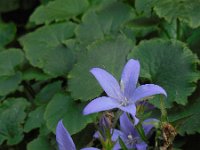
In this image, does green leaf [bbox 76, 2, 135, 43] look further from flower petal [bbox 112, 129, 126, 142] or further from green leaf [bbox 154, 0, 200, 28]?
flower petal [bbox 112, 129, 126, 142]

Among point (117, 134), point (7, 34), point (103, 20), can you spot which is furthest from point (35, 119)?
point (7, 34)

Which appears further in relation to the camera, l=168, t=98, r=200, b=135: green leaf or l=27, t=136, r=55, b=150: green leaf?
l=27, t=136, r=55, b=150: green leaf

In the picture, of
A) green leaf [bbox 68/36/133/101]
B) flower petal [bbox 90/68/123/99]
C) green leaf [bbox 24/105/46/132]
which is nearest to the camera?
flower petal [bbox 90/68/123/99]

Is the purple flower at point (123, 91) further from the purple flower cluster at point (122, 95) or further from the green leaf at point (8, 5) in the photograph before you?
the green leaf at point (8, 5)

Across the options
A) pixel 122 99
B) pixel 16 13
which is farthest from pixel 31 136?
pixel 16 13

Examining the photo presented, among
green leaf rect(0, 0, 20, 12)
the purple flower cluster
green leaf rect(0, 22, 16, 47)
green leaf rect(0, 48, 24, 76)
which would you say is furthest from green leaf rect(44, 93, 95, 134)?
green leaf rect(0, 0, 20, 12)

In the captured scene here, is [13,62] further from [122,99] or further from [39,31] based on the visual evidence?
[122,99]

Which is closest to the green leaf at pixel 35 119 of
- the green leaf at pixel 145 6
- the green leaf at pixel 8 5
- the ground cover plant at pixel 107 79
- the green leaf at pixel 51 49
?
the ground cover plant at pixel 107 79
